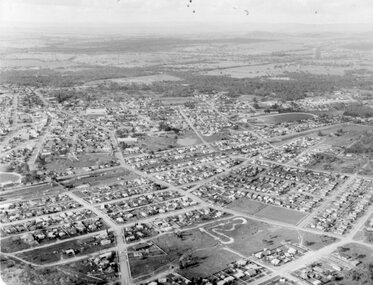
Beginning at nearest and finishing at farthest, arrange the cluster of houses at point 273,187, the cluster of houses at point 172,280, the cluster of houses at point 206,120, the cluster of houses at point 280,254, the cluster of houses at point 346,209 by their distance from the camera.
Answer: the cluster of houses at point 172,280 → the cluster of houses at point 280,254 → the cluster of houses at point 346,209 → the cluster of houses at point 273,187 → the cluster of houses at point 206,120

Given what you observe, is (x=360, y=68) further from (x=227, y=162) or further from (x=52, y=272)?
(x=52, y=272)

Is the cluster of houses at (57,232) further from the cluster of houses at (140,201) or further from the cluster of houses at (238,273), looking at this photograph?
the cluster of houses at (238,273)

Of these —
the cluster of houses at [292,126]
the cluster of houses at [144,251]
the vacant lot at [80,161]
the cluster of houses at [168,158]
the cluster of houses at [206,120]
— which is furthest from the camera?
the cluster of houses at [206,120]

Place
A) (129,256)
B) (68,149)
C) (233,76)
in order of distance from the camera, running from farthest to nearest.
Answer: (233,76)
(68,149)
(129,256)

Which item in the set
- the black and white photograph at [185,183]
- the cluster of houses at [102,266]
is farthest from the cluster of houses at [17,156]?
the cluster of houses at [102,266]

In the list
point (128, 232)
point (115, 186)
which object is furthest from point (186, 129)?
point (128, 232)

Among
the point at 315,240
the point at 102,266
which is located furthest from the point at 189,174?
the point at 102,266
